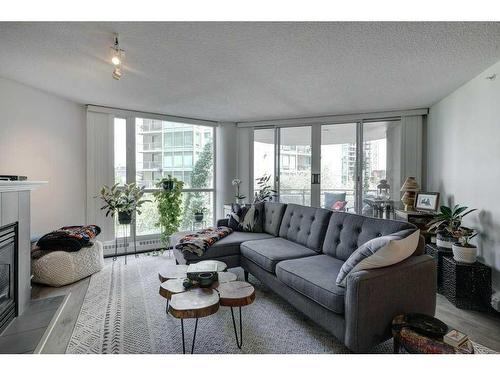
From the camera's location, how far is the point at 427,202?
341cm

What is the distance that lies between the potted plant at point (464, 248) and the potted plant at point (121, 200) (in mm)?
3804

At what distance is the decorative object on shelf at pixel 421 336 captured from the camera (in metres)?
1.33

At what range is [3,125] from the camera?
A: 9.32ft

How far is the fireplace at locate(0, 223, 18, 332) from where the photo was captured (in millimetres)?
2072

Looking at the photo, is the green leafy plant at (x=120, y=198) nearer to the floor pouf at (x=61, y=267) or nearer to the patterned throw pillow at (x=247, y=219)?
the floor pouf at (x=61, y=267)

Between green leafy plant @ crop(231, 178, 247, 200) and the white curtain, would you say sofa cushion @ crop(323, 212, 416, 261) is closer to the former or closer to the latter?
green leafy plant @ crop(231, 178, 247, 200)

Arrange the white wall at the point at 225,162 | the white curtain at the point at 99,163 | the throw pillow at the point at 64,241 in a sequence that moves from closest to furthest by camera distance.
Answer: the throw pillow at the point at 64,241
the white curtain at the point at 99,163
the white wall at the point at 225,162

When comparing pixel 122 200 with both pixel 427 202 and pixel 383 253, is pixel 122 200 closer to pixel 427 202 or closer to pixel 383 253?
pixel 383 253

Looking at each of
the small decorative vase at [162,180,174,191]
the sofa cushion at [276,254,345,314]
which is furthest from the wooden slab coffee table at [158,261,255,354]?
the small decorative vase at [162,180,174,191]

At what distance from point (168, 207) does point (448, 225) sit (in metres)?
3.60

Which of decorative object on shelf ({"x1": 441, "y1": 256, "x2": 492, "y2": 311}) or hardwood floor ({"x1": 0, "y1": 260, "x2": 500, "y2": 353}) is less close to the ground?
decorative object on shelf ({"x1": 441, "y1": 256, "x2": 492, "y2": 311})

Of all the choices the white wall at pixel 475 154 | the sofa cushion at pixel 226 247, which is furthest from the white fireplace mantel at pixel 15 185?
the white wall at pixel 475 154

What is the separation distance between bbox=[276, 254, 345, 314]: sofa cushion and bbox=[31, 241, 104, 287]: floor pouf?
2.28 metres
